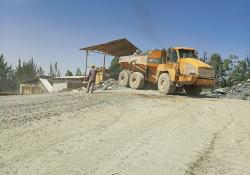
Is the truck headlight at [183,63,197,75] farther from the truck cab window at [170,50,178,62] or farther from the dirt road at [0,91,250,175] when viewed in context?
the dirt road at [0,91,250,175]

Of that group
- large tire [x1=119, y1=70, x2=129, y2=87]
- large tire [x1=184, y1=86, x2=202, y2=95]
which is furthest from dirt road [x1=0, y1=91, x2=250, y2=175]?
large tire [x1=119, y1=70, x2=129, y2=87]

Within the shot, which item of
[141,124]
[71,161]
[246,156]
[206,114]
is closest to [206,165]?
[246,156]

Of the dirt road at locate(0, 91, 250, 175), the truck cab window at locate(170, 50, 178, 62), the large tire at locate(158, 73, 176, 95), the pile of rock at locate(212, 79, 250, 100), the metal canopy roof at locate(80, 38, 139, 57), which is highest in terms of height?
the metal canopy roof at locate(80, 38, 139, 57)

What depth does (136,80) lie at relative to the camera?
23438mm

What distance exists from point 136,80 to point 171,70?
12.1ft

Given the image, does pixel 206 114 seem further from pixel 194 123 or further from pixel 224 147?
pixel 224 147

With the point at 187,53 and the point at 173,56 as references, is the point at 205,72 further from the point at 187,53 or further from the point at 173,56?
the point at 173,56

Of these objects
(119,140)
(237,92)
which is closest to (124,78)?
(237,92)

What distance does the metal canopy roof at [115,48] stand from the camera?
28348mm

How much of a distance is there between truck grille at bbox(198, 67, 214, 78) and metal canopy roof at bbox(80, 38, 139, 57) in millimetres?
9642

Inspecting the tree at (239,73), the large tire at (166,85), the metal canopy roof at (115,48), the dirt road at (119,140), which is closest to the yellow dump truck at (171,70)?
the large tire at (166,85)

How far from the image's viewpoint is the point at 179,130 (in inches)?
410

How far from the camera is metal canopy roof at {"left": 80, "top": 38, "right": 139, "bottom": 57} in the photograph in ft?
93.0

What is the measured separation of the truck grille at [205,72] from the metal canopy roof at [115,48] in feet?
31.6
